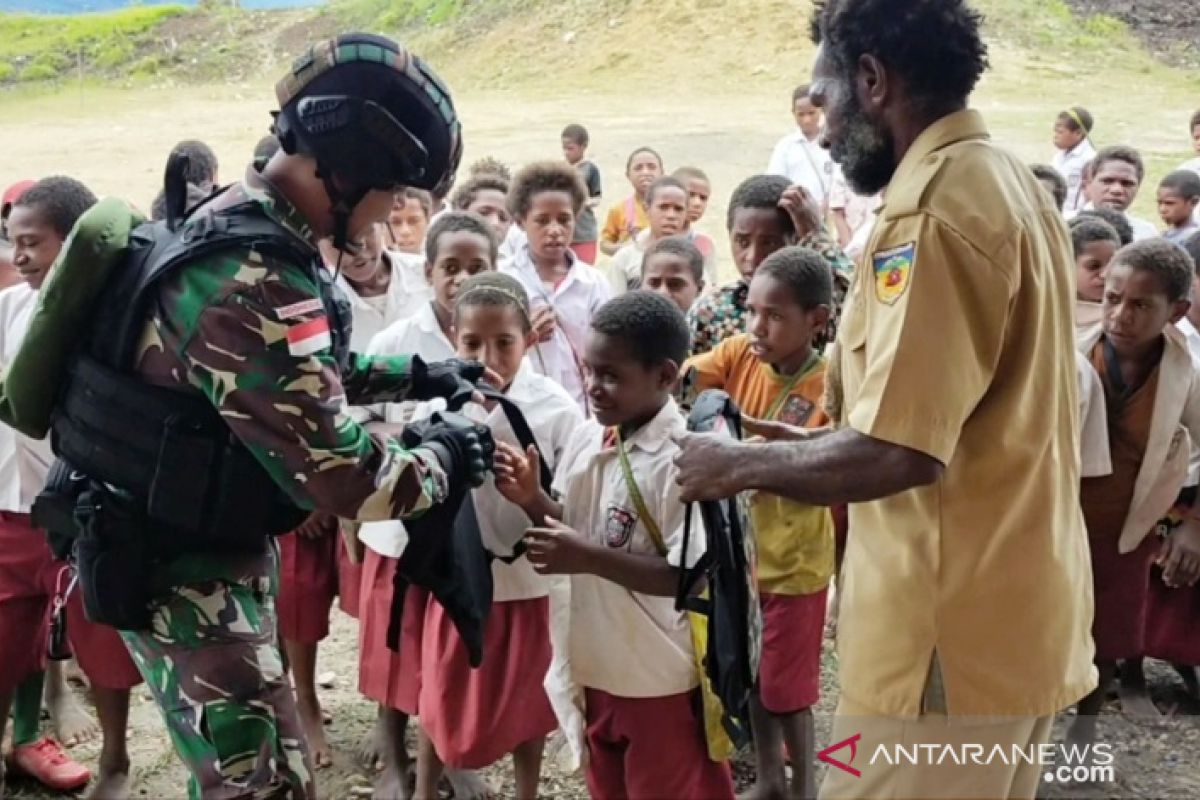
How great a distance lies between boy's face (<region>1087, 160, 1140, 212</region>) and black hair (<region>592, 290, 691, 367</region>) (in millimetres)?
4412

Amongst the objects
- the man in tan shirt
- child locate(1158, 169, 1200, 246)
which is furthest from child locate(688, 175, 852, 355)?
child locate(1158, 169, 1200, 246)

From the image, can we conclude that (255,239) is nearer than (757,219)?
Yes

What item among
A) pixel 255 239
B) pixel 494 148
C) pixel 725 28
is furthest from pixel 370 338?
pixel 725 28

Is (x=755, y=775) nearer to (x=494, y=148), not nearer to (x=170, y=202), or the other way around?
(x=170, y=202)

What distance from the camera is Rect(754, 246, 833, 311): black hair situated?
→ 3508 millimetres

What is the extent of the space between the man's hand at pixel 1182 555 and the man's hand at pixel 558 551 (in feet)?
7.62

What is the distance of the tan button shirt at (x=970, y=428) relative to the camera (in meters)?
1.96

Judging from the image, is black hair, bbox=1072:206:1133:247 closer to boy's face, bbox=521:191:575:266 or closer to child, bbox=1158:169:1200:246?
child, bbox=1158:169:1200:246

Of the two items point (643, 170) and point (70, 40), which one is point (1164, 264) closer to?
point (643, 170)

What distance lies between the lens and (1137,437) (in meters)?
3.84

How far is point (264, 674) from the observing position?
2467 millimetres

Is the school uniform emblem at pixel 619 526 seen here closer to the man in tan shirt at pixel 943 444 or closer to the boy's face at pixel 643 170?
the man in tan shirt at pixel 943 444

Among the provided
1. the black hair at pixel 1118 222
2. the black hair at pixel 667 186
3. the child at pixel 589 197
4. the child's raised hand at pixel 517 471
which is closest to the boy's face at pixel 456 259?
the child's raised hand at pixel 517 471

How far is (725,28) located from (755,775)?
74.2ft
